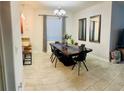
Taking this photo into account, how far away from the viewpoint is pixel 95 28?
581 centimetres

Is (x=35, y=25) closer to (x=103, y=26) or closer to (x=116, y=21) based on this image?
(x=103, y=26)

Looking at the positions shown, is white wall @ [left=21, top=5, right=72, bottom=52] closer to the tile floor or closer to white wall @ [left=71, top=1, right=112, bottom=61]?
white wall @ [left=71, top=1, right=112, bottom=61]

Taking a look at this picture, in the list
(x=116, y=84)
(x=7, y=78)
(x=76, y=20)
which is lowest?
(x=116, y=84)

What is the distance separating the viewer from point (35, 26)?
713cm

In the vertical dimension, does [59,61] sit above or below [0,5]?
below

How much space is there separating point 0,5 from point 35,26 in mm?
5532

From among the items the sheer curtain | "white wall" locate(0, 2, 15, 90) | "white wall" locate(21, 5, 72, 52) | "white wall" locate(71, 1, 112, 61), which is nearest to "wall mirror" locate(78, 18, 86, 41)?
"white wall" locate(71, 1, 112, 61)

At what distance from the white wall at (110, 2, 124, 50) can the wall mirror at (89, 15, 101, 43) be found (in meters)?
0.63

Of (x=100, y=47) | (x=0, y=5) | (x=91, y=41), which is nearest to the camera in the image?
(x=0, y=5)

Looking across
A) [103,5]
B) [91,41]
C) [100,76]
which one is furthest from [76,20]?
[100,76]

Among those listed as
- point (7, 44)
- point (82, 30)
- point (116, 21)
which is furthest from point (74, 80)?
point (82, 30)

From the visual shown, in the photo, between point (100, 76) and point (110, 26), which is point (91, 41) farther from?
point (100, 76)

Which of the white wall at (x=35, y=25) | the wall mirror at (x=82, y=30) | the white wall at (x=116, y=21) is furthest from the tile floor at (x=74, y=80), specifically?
the white wall at (x=35, y=25)

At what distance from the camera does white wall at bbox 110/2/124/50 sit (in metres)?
4.92
